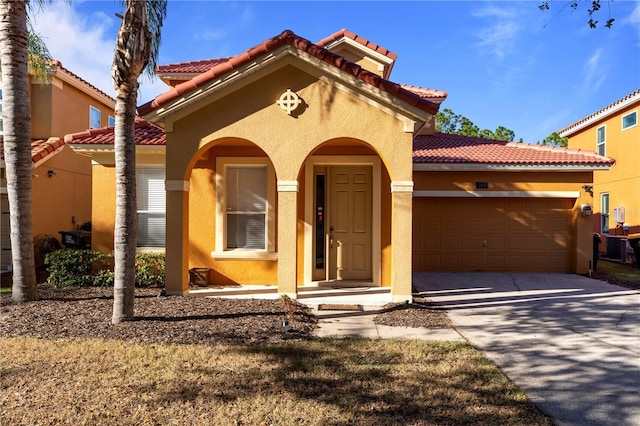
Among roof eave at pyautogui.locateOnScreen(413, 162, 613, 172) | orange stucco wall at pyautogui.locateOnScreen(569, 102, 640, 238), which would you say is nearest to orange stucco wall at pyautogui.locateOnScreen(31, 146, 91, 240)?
roof eave at pyautogui.locateOnScreen(413, 162, 613, 172)

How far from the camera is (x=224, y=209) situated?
370 inches

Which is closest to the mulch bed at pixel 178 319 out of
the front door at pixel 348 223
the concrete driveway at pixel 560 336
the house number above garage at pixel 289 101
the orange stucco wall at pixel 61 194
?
the concrete driveway at pixel 560 336

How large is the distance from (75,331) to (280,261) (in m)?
3.42

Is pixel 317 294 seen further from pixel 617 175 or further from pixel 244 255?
pixel 617 175

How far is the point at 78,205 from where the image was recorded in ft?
48.8

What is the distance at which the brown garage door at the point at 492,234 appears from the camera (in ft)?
39.8

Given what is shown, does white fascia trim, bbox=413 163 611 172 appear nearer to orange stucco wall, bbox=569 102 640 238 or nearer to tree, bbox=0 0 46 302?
orange stucco wall, bbox=569 102 640 238

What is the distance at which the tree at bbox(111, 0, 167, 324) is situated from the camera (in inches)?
235

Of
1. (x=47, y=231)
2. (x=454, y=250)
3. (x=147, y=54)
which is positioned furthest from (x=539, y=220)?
(x=47, y=231)

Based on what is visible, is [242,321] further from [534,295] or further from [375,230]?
[534,295]

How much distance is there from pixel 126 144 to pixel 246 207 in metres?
3.79

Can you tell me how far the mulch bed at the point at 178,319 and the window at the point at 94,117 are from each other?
1098 cm

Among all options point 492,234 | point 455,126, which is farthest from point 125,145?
point 455,126

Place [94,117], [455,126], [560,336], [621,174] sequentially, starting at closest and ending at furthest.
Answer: [560,336]
[621,174]
[94,117]
[455,126]
